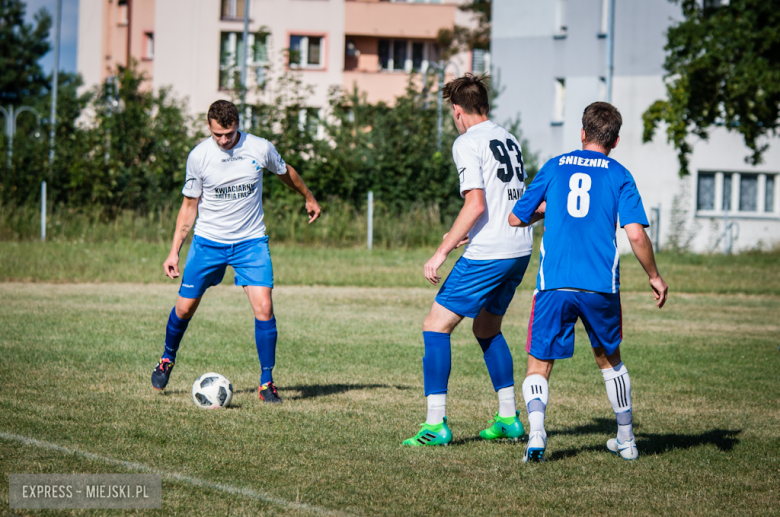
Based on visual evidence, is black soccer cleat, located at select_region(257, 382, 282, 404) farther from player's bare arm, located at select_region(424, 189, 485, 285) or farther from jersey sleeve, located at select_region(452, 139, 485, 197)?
jersey sleeve, located at select_region(452, 139, 485, 197)

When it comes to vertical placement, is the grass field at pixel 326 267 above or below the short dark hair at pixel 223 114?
below

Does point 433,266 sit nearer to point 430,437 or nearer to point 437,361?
point 437,361

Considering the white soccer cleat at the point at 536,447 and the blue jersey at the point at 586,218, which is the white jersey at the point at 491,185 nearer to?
the blue jersey at the point at 586,218

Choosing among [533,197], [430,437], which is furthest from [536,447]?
[533,197]

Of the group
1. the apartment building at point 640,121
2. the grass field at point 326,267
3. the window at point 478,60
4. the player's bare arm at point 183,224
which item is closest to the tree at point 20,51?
the window at point 478,60

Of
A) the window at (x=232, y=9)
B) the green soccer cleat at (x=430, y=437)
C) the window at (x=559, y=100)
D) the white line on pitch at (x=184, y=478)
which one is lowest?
the white line on pitch at (x=184, y=478)

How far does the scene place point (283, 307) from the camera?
12.4 meters

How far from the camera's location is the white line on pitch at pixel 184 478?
4.07 meters

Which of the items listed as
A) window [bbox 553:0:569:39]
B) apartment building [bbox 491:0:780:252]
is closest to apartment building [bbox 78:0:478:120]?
apartment building [bbox 491:0:780:252]

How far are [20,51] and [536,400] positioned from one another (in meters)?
75.3

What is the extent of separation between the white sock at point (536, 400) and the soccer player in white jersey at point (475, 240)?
0.58 meters

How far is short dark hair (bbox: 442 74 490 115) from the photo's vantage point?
5.32 meters

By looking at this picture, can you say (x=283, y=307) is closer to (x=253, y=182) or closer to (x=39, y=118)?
(x=253, y=182)

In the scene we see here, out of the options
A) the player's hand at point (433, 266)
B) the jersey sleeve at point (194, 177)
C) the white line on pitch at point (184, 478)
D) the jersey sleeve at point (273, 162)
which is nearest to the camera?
the white line on pitch at point (184, 478)
